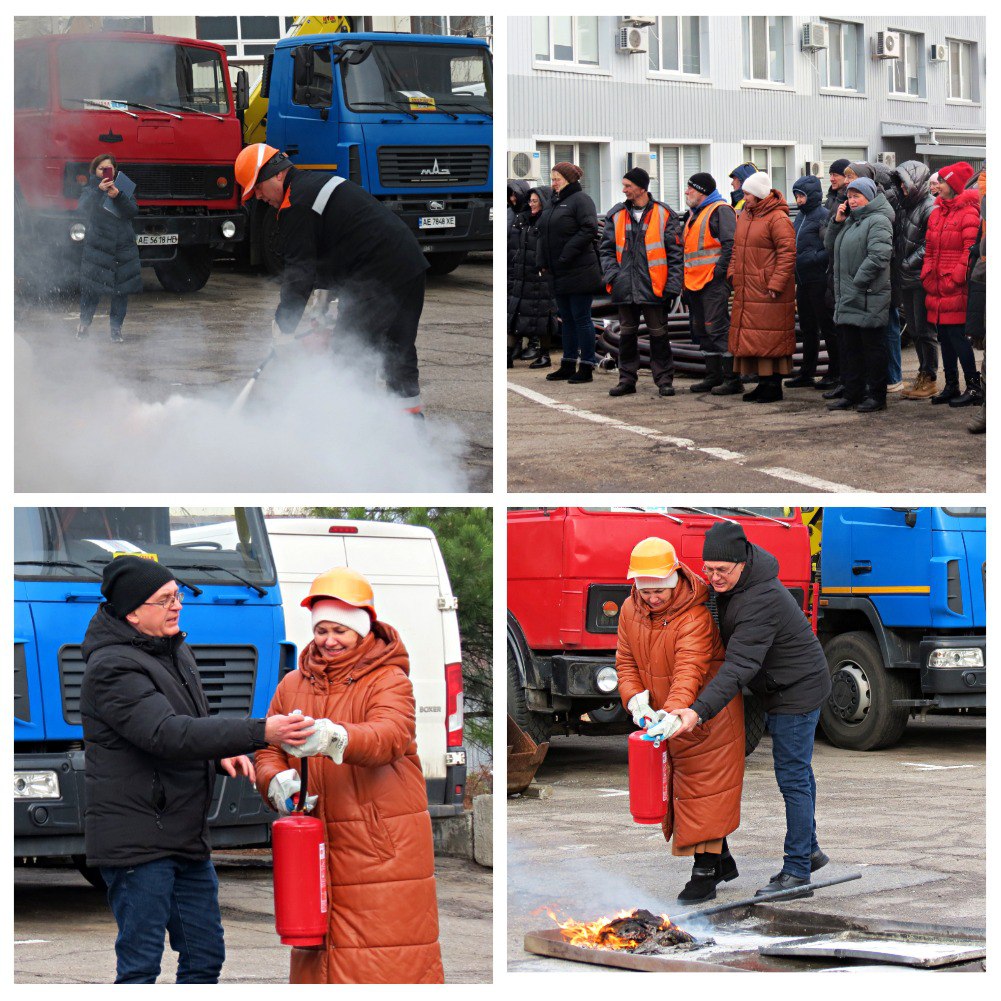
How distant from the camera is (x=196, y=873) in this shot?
4047 millimetres

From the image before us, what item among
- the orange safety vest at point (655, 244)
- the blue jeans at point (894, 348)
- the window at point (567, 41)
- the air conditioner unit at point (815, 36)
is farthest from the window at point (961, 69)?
the window at point (567, 41)

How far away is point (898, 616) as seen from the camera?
326 inches

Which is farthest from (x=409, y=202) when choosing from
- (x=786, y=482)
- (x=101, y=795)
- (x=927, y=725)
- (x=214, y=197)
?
(x=927, y=725)

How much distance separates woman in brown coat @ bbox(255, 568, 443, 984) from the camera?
399 cm

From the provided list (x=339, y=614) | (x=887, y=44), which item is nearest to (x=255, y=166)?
(x=339, y=614)

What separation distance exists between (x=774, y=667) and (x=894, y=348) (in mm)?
4727

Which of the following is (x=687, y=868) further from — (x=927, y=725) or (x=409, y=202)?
(x=927, y=725)

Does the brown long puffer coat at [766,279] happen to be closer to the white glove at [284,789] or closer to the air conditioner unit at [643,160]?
the white glove at [284,789]

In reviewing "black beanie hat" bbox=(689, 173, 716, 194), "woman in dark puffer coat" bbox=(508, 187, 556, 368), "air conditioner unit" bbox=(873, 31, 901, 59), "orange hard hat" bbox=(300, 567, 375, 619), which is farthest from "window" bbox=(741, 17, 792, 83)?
"orange hard hat" bbox=(300, 567, 375, 619)

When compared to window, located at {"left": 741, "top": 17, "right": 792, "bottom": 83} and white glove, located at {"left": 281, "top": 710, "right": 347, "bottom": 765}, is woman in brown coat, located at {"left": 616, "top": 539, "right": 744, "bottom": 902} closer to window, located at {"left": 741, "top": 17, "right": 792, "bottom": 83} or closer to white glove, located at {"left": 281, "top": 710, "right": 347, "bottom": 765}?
white glove, located at {"left": 281, "top": 710, "right": 347, "bottom": 765}

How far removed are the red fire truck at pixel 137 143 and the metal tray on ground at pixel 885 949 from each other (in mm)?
4821

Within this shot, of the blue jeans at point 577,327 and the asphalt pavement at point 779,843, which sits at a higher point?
the blue jeans at point 577,327

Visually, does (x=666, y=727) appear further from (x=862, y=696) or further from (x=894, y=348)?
(x=894, y=348)

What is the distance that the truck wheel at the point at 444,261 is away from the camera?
750 cm
